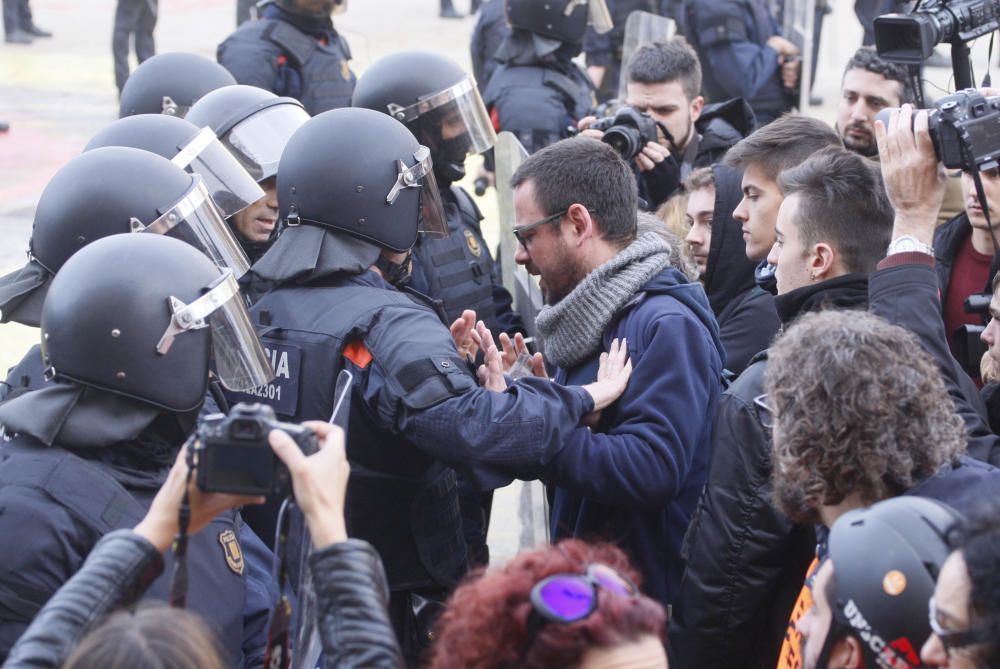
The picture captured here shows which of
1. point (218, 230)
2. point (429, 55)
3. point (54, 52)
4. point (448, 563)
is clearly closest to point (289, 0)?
point (429, 55)

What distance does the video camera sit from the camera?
3.57 m

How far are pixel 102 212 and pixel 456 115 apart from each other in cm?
168

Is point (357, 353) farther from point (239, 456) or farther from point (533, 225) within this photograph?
point (239, 456)

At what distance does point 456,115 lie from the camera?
15.0 feet

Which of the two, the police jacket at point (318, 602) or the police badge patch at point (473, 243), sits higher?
the police jacket at point (318, 602)

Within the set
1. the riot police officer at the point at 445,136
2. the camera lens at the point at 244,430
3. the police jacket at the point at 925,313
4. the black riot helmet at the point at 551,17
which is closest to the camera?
the camera lens at the point at 244,430

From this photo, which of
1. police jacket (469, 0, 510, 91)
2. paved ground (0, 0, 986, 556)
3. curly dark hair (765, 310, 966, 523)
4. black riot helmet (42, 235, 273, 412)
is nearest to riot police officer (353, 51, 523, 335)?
black riot helmet (42, 235, 273, 412)

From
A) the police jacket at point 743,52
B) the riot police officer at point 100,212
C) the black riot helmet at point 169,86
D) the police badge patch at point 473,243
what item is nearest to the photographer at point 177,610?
the riot police officer at point 100,212

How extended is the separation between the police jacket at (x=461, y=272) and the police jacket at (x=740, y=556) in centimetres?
170

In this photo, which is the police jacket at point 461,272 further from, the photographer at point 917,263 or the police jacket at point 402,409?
the photographer at point 917,263

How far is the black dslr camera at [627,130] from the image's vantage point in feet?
15.8

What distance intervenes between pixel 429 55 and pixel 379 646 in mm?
3305

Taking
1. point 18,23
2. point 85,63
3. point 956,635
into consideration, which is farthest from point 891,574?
point 18,23

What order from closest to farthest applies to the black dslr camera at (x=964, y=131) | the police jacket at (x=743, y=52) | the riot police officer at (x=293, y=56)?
the black dslr camera at (x=964, y=131), the riot police officer at (x=293, y=56), the police jacket at (x=743, y=52)
